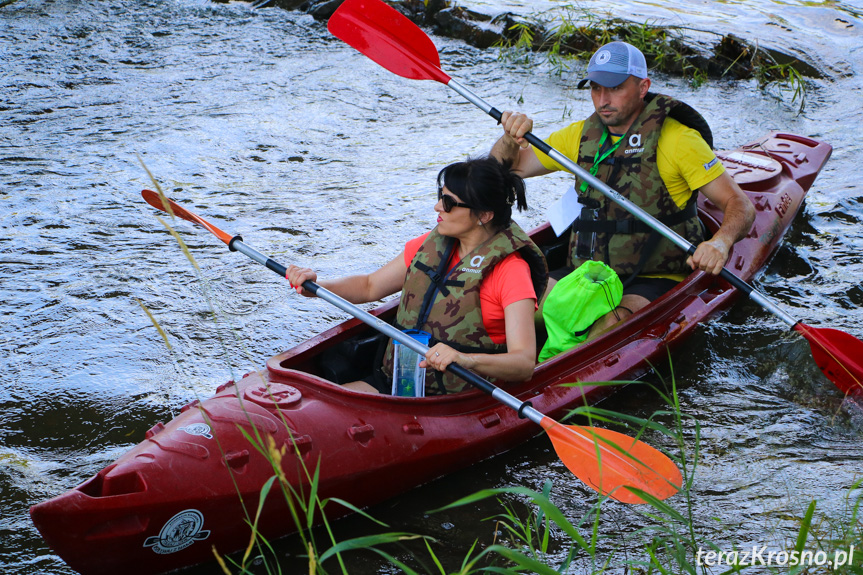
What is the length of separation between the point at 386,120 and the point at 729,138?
10.2ft

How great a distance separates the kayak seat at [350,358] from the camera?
3.32m

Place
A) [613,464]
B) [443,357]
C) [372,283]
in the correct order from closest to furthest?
1. [613,464]
2. [443,357]
3. [372,283]

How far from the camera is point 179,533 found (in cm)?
256

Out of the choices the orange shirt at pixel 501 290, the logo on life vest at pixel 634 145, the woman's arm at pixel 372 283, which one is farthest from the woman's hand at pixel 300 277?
the logo on life vest at pixel 634 145

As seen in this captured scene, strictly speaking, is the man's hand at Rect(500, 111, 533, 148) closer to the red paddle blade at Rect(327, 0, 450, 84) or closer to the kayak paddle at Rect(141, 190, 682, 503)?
the red paddle blade at Rect(327, 0, 450, 84)

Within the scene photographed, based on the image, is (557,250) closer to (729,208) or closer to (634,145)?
(634,145)

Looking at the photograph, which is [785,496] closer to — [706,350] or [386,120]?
[706,350]

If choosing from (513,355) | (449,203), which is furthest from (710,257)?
(449,203)

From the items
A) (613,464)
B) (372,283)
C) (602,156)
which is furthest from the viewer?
(602,156)

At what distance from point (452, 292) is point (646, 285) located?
1.22 meters

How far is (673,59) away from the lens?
861 centimetres

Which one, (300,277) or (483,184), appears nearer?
(483,184)

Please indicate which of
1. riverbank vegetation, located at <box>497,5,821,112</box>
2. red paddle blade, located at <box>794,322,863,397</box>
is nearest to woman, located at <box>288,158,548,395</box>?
red paddle blade, located at <box>794,322,863,397</box>

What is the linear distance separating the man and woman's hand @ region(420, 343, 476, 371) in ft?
3.27
